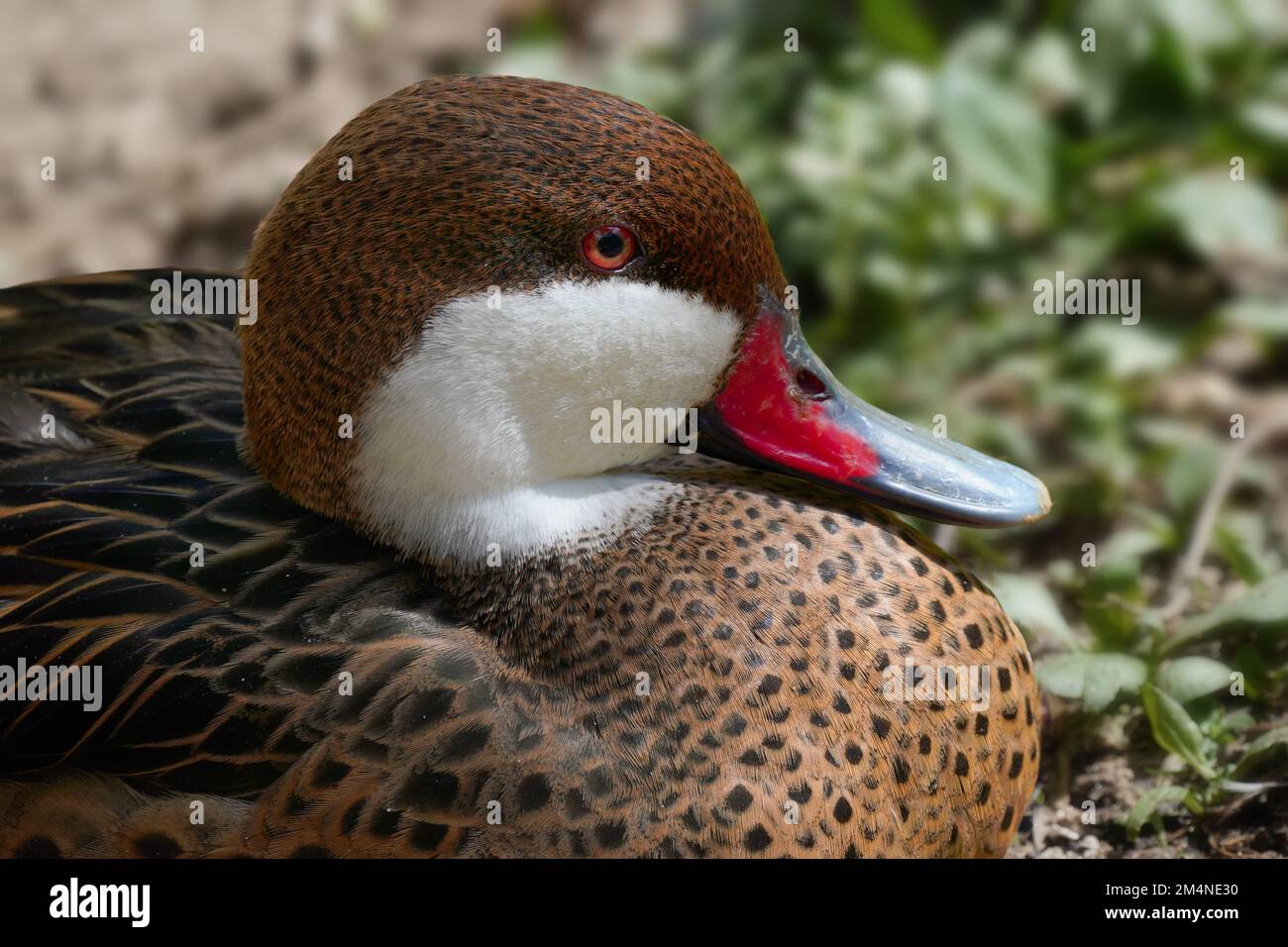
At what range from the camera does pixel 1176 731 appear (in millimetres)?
2418

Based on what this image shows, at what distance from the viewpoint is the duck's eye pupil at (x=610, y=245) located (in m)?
1.96

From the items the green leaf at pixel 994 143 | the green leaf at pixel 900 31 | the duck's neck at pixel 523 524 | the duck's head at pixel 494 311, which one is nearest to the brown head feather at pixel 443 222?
the duck's head at pixel 494 311

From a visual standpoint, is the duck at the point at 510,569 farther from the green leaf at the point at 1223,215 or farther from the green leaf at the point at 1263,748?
the green leaf at the point at 1223,215

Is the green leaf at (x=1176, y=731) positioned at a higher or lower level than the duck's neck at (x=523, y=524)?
lower

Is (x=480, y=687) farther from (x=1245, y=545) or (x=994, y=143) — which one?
(x=994, y=143)

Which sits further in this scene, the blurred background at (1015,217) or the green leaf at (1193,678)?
the blurred background at (1015,217)

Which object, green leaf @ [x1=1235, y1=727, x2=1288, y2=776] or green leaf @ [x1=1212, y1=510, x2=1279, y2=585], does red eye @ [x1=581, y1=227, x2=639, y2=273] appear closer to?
green leaf @ [x1=1235, y1=727, x2=1288, y2=776]

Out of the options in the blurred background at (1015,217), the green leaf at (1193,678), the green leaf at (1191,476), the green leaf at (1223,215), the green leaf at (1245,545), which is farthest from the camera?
the green leaf at (1223,215)

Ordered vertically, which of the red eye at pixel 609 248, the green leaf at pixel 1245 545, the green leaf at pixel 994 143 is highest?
the green leaf at pixel 994 143

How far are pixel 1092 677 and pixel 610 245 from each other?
1.13m

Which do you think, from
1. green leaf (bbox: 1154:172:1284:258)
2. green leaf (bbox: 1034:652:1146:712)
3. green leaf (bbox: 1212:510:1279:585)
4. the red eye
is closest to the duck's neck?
the red eye

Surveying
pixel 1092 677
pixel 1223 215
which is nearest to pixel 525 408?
pixel 1092 677

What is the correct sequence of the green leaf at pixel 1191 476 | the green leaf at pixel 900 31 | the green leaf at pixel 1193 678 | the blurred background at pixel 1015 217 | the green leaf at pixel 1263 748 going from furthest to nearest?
1. the green leaf at pixel 900 31
2. the green leaf at pixel 1191 476
3. the blurred background at pixel 1015 217
4. the green leaf at pixel 1193 678
5. the green leaf at pixel 1263 748
